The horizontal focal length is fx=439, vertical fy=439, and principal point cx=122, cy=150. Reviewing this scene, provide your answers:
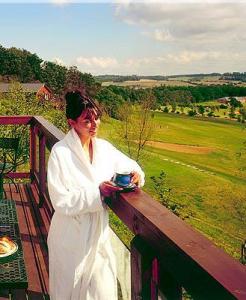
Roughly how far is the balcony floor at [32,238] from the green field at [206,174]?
81.0 ft

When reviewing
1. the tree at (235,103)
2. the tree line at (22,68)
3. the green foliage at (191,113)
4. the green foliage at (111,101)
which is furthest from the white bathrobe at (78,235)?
the tree at (235,103)

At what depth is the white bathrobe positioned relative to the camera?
1.90 m

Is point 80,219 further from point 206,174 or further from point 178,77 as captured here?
point 178,77

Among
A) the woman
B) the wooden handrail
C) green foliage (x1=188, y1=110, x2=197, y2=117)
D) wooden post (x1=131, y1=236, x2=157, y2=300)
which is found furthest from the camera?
green foliage (x1=188, y1=110, x2=197, y2=117)

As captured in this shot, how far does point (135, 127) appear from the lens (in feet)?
159

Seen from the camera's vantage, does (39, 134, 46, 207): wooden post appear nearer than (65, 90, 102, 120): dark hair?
No

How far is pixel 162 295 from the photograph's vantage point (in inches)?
51.3

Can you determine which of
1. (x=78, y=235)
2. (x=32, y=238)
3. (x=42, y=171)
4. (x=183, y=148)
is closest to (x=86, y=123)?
(x=78, y=235)

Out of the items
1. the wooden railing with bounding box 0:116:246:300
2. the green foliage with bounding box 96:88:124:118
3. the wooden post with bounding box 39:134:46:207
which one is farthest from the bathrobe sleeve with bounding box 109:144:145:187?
the green foliage with bounding box 96:88:124:118

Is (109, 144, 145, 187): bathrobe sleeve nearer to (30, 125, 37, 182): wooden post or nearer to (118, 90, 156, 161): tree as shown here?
(30, 125, 37, 182): wooden post

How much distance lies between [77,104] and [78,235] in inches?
23.6

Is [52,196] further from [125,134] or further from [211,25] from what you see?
[211,25]

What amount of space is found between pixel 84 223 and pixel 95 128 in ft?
1.50

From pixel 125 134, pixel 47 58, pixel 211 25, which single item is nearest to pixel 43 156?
pixel 125 134
